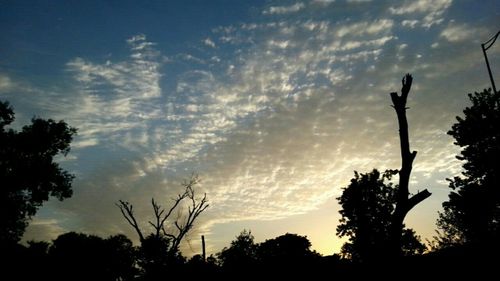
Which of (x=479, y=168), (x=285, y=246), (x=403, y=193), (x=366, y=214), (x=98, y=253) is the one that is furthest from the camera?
(x=285, y=246)

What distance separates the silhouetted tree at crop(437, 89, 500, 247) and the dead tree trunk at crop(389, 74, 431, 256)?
32.6m

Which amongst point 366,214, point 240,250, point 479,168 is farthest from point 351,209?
point 240,250

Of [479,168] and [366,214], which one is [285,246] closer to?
[366,214]

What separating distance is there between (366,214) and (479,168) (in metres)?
18.9

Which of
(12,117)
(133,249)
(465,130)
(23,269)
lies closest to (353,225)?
(465,130)

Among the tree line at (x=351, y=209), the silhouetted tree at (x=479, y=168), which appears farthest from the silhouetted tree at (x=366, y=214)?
the silhouetted tree at (x=479, y=168)

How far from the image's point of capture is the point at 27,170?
3306cm

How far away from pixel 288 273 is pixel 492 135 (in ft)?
88.8

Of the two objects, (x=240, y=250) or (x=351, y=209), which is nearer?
(x=351, y=209)

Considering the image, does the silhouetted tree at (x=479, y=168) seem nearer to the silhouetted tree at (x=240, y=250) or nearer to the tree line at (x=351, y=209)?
the tree line at (x=351, y=209)

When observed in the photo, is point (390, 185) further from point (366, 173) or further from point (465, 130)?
point (465, 130)

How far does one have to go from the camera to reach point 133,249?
7931cm

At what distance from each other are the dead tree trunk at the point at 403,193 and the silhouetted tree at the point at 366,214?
44.7 m

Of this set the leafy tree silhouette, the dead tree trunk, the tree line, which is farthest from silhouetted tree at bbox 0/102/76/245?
the dead tree trunk
